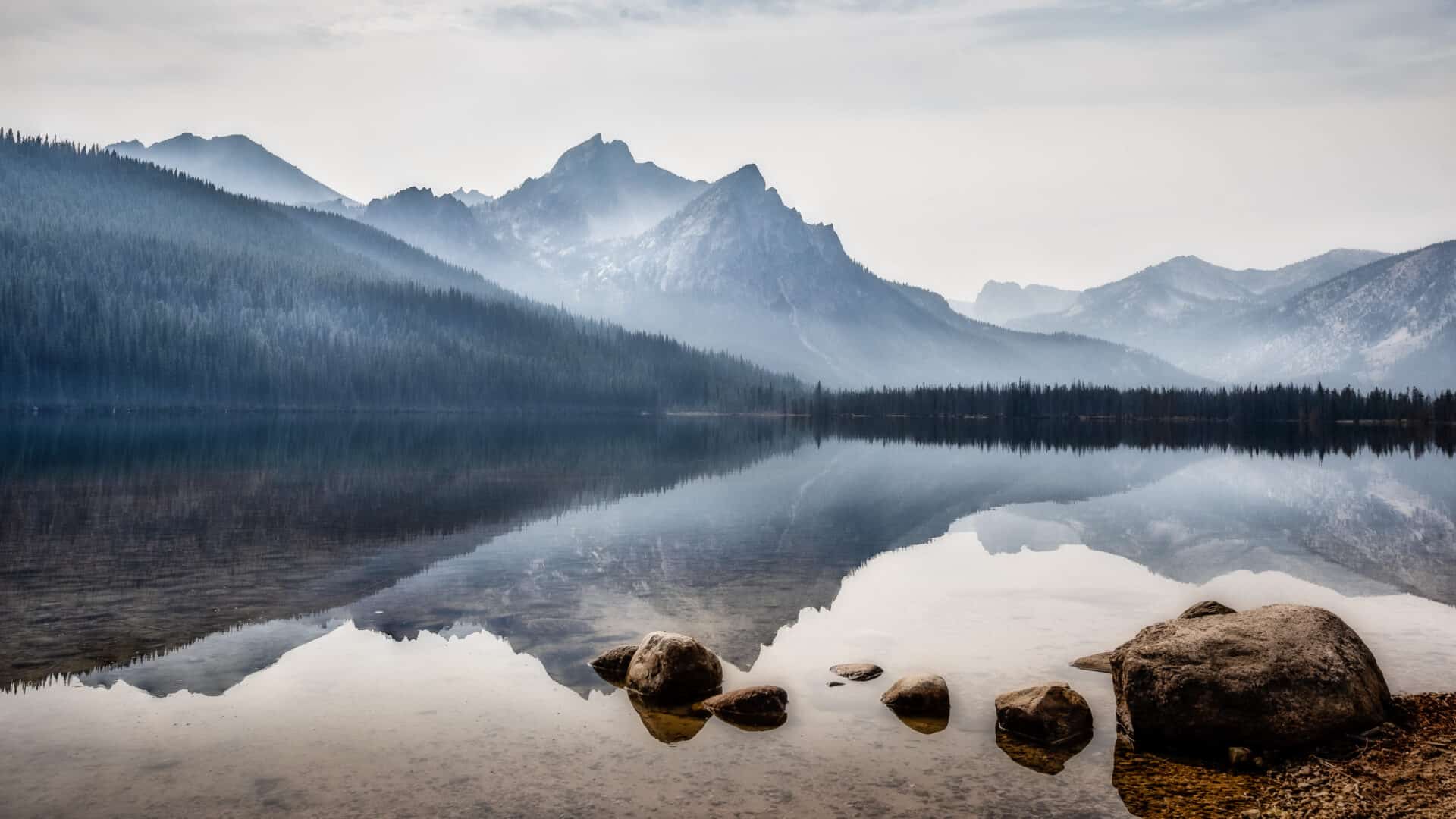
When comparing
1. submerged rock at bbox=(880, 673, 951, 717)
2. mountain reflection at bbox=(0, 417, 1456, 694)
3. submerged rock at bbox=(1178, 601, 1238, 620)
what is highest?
submerged rock at bbox=(1178, 601, 1238, 620)

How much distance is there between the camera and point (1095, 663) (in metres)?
21.0

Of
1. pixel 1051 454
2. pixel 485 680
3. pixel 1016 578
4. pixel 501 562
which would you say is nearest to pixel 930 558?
pixel 1016 578

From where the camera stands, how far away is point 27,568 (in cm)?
2955

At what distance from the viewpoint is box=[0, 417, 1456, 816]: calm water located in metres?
14.2

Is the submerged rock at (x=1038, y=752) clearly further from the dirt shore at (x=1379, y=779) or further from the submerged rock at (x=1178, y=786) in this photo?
the dirt shore at (x=1379, y=779)

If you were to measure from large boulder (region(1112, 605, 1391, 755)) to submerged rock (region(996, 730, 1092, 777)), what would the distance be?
1.12m

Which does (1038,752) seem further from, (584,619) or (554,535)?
(554,535)

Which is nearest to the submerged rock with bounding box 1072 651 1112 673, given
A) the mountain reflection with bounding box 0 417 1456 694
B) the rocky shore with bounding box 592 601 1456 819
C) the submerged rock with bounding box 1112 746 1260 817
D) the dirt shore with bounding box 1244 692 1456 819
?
→ the rocky shore with bounding box 592 601 1456 819

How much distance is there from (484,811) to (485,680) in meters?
6.53

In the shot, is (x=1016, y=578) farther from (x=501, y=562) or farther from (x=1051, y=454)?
(x=1051, y=454)

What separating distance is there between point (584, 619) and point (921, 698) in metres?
11.0

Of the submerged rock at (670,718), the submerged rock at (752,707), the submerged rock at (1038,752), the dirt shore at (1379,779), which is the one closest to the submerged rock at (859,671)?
the submerged rock at (752,707)

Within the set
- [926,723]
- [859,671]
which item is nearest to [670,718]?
[926,723]

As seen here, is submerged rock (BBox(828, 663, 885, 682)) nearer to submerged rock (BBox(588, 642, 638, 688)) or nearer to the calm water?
the calm water
